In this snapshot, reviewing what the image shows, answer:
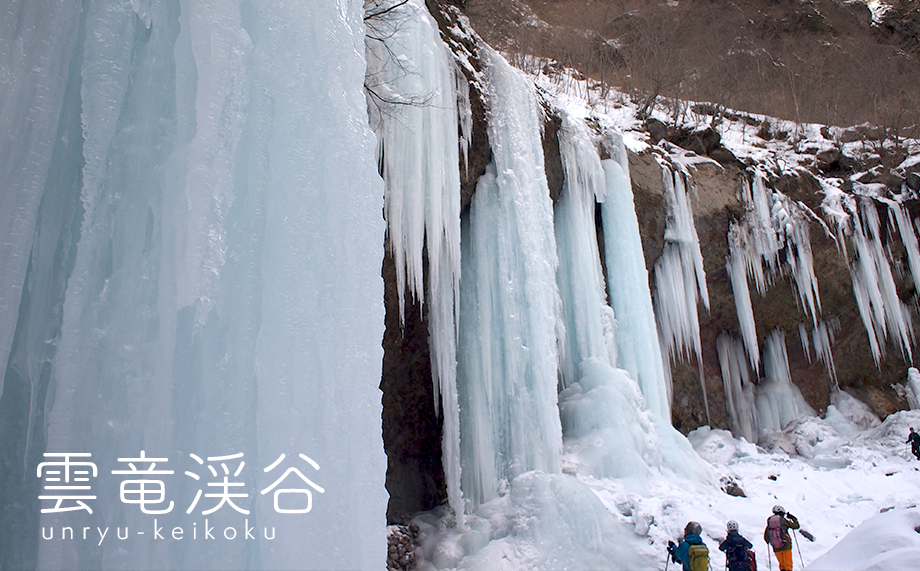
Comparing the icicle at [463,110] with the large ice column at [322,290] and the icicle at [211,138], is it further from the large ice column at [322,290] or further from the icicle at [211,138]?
the icicle at [211,138]

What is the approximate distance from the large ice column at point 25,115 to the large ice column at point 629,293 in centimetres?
668

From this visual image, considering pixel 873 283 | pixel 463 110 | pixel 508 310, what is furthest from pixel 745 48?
pixel 508 310

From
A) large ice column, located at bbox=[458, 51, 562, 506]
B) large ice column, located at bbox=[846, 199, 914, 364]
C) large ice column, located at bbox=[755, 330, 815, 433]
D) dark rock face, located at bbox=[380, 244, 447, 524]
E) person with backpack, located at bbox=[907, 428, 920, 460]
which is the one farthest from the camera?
large ice column, located at bbox=[846, 199, 914, 364]

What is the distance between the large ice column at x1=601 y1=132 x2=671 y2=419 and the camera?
7.16 meters

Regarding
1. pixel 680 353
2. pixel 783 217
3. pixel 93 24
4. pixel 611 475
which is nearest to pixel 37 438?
pixel 93 24

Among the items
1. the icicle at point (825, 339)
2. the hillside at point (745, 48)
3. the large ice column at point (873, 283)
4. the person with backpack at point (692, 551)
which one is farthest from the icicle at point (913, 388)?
the person with backpack at point (692, 551)

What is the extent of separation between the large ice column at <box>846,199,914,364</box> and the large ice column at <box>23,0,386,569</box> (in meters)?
13.0

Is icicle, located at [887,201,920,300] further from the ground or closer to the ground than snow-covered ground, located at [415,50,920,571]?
further from the ground

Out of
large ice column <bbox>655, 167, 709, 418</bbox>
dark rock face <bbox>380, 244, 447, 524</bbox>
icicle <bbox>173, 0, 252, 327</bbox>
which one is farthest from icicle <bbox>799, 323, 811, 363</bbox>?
icicle <bbox>173, 0, 252, 327</bbox>

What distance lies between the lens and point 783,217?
1068cm

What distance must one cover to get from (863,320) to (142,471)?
13.9 m

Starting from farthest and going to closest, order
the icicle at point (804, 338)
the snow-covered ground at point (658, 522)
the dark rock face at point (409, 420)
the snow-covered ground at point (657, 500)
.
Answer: the icicle at point (804, 338) → the dark rock face at point (409, 420) → the snow-covered ground at point (657, 500) → the snow-covered ground at point (658, 522)

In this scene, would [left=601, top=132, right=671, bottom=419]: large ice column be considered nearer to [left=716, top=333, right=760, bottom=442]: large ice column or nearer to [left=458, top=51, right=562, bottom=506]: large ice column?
[left=458, top=51, right=562, bottom=506]: large ice column

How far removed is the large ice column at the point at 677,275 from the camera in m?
9.41
